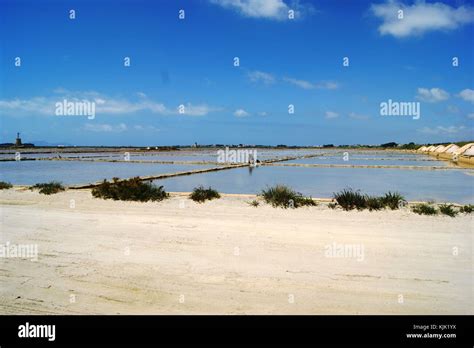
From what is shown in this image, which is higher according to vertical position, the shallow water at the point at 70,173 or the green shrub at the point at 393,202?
the shallow water at the point at 70,173

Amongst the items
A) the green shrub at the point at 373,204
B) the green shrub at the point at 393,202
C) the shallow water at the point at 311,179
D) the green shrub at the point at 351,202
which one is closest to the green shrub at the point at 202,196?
the shallow water at the point at 311,179

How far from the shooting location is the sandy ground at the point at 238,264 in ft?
10.3

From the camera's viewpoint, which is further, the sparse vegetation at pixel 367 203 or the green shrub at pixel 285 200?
the green shrub at pixel 285 200

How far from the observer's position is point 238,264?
4.04 m

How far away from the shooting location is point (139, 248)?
470cm

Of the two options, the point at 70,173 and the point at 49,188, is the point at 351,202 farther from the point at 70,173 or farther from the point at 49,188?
the point at 70,173

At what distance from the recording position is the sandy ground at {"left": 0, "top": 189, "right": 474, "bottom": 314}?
10.3 ft

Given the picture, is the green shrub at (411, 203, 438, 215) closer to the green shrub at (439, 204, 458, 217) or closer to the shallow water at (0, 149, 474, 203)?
the green shrub at (439, 204, 458, 217)

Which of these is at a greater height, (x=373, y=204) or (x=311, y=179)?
(x=311, y=179)

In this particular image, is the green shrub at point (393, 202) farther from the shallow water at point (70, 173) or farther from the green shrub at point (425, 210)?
the shallow water at point (70, 173)

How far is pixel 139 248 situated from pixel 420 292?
10.4 ft

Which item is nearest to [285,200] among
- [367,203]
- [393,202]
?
[367,203]
